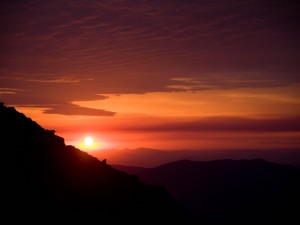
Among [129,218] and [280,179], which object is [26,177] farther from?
[280,179]

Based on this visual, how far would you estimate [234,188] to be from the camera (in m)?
159

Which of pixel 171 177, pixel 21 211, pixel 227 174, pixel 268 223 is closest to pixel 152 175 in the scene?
pixel 171 177

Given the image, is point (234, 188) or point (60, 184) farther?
point (234, 188)

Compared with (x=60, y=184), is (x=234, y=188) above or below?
below

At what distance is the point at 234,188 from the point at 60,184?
14246cm

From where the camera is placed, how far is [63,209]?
80.7 feet

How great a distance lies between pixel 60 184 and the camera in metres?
27.7

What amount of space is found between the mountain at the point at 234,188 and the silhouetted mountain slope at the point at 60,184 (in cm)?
9191

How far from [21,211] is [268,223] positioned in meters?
109

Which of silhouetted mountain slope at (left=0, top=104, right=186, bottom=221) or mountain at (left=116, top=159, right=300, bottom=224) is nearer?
silhouetted mountain slope at (left=0, top=104, right=186, bottom=221)

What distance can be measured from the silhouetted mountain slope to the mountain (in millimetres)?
91909

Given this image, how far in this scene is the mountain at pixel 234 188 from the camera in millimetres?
125088

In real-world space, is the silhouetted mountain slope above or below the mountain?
above

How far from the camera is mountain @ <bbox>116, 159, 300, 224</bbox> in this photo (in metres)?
125
